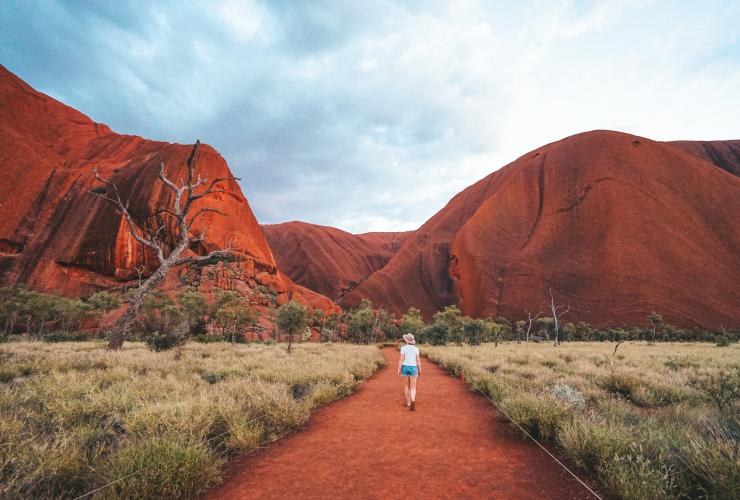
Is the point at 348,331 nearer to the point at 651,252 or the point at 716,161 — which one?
the point at 651,252

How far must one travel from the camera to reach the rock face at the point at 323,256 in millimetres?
107625

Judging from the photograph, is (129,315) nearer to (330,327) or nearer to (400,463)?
(400,463)

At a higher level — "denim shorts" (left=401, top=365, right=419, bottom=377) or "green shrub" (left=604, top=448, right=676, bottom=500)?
"green shrub" (left=604, top=448, right=676, bottom=500)

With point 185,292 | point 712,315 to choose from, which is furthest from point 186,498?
point 712,315

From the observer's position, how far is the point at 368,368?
13211mm

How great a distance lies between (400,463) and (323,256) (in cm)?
11467

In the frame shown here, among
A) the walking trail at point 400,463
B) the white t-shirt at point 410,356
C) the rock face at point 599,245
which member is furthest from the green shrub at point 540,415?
the rock face at point 599,245

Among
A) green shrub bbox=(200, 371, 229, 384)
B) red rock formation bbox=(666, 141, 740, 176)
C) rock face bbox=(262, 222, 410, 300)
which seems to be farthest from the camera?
rock face bbox=(262, 222, 410, 300)

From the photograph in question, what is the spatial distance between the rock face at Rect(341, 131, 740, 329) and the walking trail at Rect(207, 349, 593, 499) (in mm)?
64897

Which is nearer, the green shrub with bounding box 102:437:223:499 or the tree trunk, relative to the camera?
the green shrub with bounding box 102:437:223:499

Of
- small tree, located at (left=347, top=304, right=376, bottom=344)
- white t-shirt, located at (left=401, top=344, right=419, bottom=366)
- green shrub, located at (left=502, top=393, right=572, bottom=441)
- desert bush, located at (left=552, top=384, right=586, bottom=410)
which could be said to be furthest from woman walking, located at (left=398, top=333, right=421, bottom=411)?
small tree, located at (left=347, top=304, right=376, bottom=344)

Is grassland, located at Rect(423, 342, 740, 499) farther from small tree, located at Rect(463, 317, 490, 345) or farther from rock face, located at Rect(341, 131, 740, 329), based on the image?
rock face, located at Rect(341, 131, 740, 329)

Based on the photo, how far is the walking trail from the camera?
137 inches

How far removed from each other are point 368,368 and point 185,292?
3683 cm
